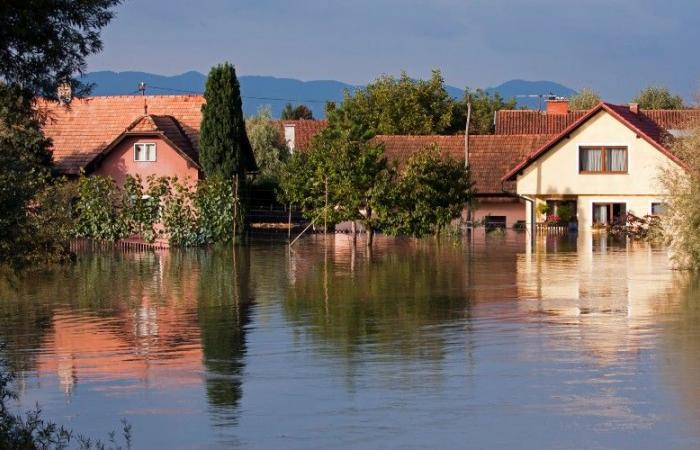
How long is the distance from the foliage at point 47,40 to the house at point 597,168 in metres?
49.0

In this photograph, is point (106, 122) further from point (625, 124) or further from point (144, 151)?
point (625, 124)

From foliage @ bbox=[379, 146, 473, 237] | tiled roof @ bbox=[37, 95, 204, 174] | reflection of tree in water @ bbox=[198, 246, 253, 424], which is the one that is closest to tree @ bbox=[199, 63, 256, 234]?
tiled roof @ bbox=[37, 95, 204, 174]

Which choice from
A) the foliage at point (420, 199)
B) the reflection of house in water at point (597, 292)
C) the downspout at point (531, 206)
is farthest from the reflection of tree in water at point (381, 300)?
the downspout at point (531, 206)

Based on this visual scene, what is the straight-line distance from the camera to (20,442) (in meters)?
12.1

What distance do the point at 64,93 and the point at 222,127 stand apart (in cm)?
4120

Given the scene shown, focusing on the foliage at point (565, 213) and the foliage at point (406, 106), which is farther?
the foliage at point (406, 106)

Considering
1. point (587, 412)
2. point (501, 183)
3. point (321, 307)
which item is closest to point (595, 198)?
point (501, 183)

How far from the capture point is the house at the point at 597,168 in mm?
61594

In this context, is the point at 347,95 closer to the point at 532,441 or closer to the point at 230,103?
the point at 230,103

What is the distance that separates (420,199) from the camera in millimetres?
52219

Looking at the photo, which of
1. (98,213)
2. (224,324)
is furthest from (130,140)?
(224,324)

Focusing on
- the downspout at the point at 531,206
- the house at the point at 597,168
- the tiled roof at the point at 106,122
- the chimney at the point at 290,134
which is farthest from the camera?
the chimney at the point at 290,134

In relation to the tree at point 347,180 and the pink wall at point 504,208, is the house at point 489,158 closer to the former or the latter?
the pink wall at point 504,208

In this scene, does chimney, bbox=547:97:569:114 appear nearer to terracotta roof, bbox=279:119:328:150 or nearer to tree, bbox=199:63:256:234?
terracotta roof, bbox=279:119:328:150
